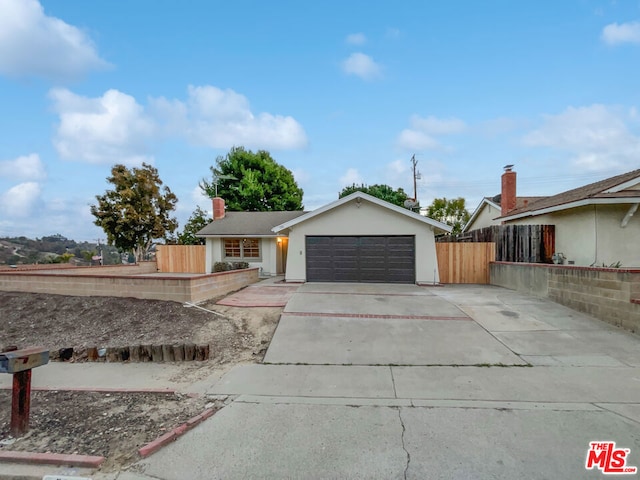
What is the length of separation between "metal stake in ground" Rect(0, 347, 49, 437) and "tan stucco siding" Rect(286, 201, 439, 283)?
33.9 ft

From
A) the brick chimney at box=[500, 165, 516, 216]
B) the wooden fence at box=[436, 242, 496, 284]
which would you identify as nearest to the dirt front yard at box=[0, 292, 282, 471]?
the wooden fence at box=[436, 242, 496, 284]

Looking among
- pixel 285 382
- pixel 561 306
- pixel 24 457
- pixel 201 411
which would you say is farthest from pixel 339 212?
pixel 24 457

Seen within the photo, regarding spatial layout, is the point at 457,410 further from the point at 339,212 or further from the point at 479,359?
the point at 339,212

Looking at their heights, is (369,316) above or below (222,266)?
below

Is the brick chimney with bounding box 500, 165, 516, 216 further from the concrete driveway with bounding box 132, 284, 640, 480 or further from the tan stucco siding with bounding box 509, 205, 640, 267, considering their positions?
the concrete driveway with bounding box 132, 284, 640, 480

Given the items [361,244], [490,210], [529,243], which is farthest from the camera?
[490,210]

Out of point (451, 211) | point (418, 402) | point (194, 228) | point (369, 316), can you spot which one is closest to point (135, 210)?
point (194, 228)

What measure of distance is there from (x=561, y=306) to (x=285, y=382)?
26.8 ft

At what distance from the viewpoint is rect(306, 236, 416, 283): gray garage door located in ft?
43.5

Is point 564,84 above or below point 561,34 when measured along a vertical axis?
below

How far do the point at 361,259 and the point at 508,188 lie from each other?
32.8ft

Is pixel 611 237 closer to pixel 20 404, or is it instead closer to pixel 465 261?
pixel 465 261

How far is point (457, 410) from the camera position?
369 cm

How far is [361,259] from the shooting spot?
13398 millimetres
